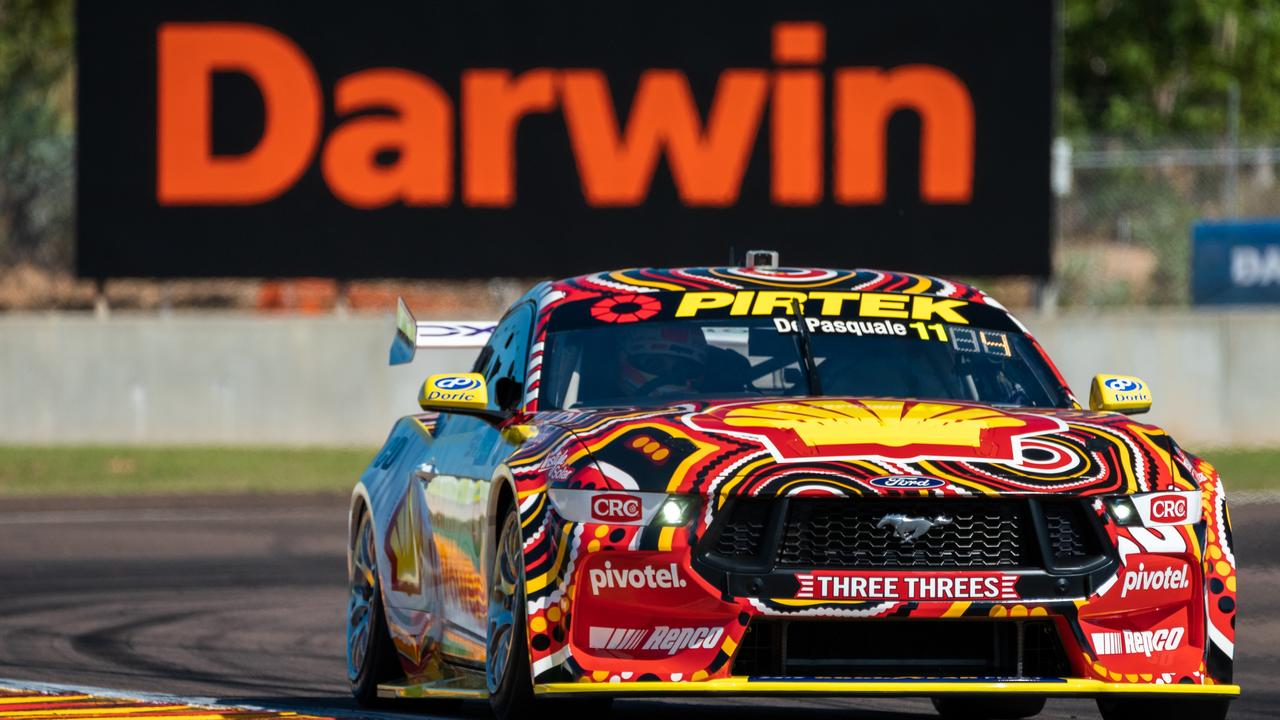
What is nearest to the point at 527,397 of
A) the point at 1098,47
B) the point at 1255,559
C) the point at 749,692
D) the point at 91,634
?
the point at 749,692

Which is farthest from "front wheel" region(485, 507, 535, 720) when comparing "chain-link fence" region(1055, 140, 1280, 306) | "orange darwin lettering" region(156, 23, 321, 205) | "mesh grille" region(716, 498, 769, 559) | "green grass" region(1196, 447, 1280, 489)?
"chain-link fence" region(1055, 140, 1280, 306)

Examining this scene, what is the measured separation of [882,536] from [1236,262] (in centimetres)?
2092

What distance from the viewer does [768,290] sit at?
28.9 feet

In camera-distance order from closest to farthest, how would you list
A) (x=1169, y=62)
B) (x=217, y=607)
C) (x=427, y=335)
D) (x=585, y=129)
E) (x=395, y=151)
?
1. (x=427, y=335)
2. (x=217, y=607)
3. (x=585, y=129)
4. (x=395, y=151)
5. (x=1169, y=62)

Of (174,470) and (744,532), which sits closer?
(744,532)

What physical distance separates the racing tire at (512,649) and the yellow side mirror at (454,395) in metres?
0.67

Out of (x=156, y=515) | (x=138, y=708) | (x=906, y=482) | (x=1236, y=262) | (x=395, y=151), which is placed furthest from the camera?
(x=395, y=151)

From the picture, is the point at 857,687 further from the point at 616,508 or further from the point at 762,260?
the point at 762,260

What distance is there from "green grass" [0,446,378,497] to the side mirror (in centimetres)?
1555

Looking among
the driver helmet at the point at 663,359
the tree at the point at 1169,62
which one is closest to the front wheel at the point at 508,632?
the driver helmet at the point at 663,359

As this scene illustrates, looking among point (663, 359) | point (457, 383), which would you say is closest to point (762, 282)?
point (663, 359)

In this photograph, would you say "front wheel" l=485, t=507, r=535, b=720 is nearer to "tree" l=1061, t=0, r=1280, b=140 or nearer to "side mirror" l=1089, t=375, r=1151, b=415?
"side mirror" l=1089, t=375, r=1151, b=415

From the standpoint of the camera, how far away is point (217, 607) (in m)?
14.0

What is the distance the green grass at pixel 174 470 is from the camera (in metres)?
23.6
